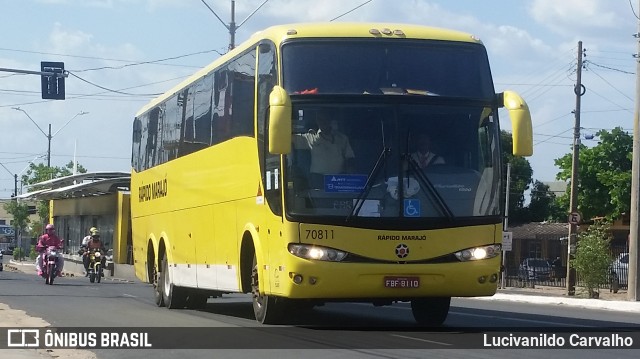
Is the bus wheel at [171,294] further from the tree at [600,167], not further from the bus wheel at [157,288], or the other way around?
the tree at [600,167]

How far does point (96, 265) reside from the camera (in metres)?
37.2

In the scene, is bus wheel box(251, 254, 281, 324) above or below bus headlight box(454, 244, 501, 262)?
below

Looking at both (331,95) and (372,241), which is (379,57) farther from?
(372,241)

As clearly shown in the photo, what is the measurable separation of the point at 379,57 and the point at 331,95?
0.88 m

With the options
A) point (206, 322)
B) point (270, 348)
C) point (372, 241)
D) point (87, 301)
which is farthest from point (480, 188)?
point (87, 301)

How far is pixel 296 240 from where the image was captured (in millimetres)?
14227

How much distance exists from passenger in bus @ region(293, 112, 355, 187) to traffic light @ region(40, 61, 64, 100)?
26.0m

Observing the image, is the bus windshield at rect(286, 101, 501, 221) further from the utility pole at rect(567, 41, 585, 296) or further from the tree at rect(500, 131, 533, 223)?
the tree at rect(500, 131, 533, 223)

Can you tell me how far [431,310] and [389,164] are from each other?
10.6 ft

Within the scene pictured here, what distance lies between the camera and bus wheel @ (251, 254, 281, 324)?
15.8 meters

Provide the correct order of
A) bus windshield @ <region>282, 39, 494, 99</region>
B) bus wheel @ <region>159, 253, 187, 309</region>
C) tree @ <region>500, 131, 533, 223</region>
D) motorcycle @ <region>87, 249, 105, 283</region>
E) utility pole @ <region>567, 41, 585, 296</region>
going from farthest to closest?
tree @ <region>500, 131, 533, 223</region> < utility pole @ <region>567, 41, 585, 296</region> < motorcycle @ <region>87, 249, 105, 283</region> < bus wheel @ <region>159, 253, 187, 309</region> < bus windshield @ <region>282, 39, 494, 99</region>

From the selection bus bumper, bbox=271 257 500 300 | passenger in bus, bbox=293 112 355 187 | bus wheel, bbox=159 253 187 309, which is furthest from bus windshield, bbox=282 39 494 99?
bus wheel, bbox=159 253 187 309

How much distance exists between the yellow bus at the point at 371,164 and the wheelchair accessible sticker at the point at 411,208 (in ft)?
0.04

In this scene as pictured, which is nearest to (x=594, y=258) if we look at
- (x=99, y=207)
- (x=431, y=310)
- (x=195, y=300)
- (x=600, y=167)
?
(x=195, y=300)
